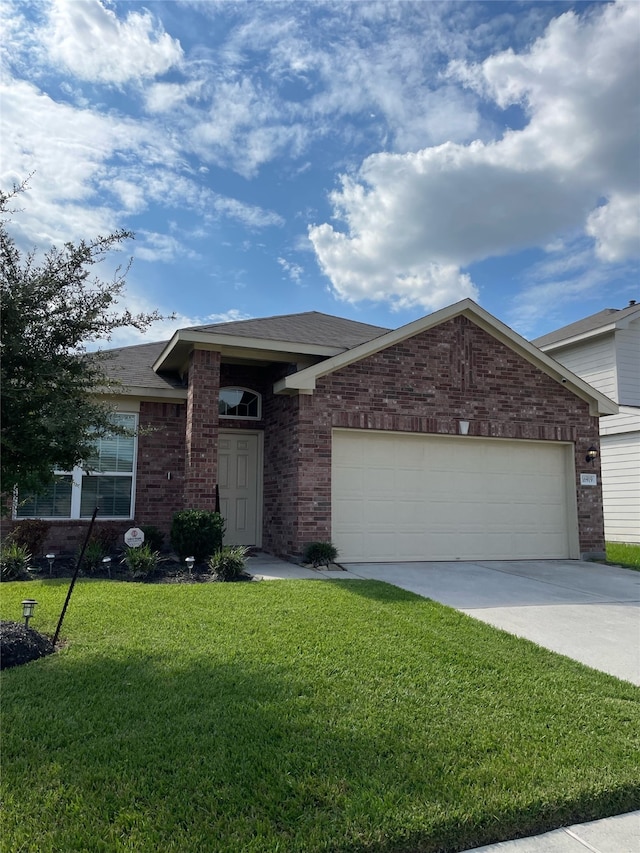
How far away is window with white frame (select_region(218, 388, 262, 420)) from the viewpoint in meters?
12.0

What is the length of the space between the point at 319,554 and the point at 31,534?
4.98m

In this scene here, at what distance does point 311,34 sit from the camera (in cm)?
827

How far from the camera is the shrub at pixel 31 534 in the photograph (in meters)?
9.72

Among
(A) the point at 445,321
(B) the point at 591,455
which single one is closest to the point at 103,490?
(A) the point at 445,321

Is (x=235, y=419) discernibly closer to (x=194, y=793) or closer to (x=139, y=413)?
(x=139, y=413)

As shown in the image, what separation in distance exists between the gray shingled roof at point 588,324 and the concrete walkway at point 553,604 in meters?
8.06

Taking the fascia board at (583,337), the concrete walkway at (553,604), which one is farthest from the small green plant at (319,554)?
the fascia board at (583,337)

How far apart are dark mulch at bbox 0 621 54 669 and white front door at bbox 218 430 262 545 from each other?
6705mm

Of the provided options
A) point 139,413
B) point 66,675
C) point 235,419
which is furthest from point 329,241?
point 66,675

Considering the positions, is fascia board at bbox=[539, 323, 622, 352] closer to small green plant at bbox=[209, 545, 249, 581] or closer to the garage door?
the garage door

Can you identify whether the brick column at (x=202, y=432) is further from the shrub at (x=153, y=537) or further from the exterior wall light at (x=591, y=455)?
the exterior wall light at (x=591, y=455)

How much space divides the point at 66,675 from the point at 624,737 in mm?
3849

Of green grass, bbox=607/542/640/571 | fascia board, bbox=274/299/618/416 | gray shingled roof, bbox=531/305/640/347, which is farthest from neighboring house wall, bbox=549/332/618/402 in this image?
fascia board, bbox=274/299/618/416

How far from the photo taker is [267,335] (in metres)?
10.5
